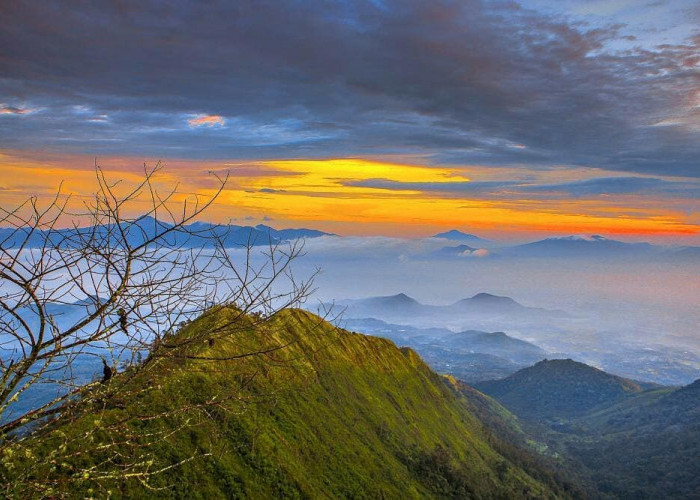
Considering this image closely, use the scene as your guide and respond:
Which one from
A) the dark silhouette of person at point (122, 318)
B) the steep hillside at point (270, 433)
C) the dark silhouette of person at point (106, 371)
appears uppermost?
the dark silhouette of person at point (122, 318)

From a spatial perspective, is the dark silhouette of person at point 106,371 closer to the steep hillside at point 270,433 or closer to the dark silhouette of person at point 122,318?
the steep hillside at point 270,433

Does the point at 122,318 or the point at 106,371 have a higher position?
the point at 122,318

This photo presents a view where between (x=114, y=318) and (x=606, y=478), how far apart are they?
225m

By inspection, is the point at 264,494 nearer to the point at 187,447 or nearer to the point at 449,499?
the point at 187,447

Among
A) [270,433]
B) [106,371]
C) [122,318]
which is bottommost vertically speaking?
[270,433]

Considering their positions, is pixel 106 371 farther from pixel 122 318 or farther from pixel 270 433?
pixel 270 433

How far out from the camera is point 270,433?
1574 inches

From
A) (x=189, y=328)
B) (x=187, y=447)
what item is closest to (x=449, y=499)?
(x=187, y=447)

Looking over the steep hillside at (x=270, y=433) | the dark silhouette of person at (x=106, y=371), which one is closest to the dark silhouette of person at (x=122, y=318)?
the dark silhouette of person at (x=106, y=371)

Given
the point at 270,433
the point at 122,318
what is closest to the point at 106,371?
the point at 122,318

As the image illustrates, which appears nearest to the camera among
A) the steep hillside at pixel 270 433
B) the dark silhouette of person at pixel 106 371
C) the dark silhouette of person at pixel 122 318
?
the dark silhouette of person at pixel 122 318

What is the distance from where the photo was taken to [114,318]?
8.43 m

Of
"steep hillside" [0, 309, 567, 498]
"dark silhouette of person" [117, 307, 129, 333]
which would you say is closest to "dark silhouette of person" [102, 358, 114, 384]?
"steep hillside" [0, 309, 567, 498]

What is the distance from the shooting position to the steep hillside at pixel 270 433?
30.3 feet
